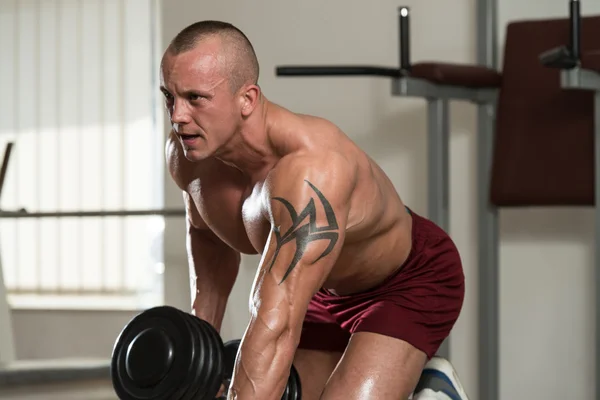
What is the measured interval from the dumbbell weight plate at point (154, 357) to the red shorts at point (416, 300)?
36 cm

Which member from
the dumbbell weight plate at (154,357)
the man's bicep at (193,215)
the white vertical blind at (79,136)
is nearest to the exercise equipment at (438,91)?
the man's bicep at (193,215)

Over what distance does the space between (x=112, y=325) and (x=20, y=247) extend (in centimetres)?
47

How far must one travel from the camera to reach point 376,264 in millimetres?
1776

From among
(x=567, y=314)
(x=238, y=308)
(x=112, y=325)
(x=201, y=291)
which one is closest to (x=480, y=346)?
(x=567, y=314)

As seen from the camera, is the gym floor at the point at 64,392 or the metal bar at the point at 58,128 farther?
the metal bar at the point at 58,128

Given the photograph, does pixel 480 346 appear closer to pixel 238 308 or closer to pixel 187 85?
pixel 238 308

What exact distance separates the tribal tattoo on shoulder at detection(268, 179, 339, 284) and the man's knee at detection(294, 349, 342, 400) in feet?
1.96

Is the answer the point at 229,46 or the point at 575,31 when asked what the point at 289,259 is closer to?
the point at 229,46

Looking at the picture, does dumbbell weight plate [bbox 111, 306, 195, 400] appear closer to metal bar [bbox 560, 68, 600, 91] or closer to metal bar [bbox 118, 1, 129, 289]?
metal bar [bbox 560, 68, 600, 91]

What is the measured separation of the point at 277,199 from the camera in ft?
4.89

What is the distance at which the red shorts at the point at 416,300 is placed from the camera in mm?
1769

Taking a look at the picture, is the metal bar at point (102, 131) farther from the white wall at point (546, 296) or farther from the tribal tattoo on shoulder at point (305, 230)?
the tribal tattoo on shoulder at point (305, 230)

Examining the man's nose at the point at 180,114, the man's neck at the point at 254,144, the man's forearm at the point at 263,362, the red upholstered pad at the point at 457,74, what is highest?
the red upholstered pad at the point at 457,74

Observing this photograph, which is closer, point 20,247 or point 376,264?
point 376,264
